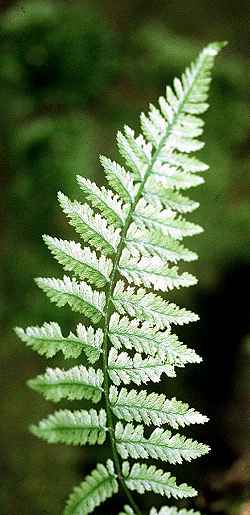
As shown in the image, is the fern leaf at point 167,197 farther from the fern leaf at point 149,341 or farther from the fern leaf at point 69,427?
the fern leaf at point 69,427

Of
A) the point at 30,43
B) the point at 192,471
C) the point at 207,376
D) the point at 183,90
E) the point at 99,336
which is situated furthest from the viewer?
the point at 30,43

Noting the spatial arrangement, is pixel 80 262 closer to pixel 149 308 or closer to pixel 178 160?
pixel 149 308

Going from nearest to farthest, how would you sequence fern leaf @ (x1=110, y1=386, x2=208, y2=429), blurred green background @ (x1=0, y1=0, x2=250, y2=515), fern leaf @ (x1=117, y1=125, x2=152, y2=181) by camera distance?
fern leaf @ (x1=117, y1=125, x2=152, y2=181) < fern leaf @ (x1=110, y1=386, x2=208, y2=429) < blurred green background @ (x1=0, y1=0, x2=250, y2=515)

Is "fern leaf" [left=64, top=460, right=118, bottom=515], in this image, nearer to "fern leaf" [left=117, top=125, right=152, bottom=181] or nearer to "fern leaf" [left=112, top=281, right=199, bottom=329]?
"fern leaf" [left=112, top=281, right=199, bottom=329]

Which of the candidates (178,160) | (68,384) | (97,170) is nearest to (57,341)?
(68,384)

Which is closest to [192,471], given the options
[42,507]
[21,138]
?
[42,507]

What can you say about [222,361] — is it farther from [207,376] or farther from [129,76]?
[129,76]

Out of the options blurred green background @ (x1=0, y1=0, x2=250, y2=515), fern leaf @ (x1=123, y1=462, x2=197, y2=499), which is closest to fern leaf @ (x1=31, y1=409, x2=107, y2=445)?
fern leaf @ (x1=123, y1=462, x2=197, y2=499)
